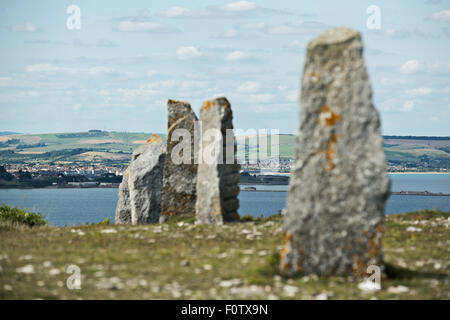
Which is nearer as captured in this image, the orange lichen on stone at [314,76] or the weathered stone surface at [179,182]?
the orange lichen on stone at [314,76]

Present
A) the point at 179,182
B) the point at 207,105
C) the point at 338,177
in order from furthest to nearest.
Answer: the point at 179,182, the point at 207,105, the point at 338,177

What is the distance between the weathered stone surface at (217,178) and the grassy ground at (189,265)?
72.9 inches

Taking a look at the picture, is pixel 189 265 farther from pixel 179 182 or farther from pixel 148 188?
pixel 148 188

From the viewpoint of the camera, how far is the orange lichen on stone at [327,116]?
445 inches

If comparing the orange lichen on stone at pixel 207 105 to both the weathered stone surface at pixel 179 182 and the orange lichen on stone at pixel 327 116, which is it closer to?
the weathered stone surface at pixel 179 182

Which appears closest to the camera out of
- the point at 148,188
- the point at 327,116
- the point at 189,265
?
the point at 327,116

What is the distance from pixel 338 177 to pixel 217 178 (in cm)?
807

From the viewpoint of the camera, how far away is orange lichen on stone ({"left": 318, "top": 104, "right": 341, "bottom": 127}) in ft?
37.1

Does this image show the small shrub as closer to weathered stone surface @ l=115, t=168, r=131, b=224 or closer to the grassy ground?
the grassy ground

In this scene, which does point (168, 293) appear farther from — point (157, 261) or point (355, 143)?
point (355, 143)

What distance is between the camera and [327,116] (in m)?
11.3

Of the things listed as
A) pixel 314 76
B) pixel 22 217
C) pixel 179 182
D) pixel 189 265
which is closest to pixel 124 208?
pixel 22 217

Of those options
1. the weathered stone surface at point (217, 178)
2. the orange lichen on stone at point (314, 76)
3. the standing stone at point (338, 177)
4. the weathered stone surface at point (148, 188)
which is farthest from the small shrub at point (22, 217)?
the orange lichen on stone at point (314, 76)
